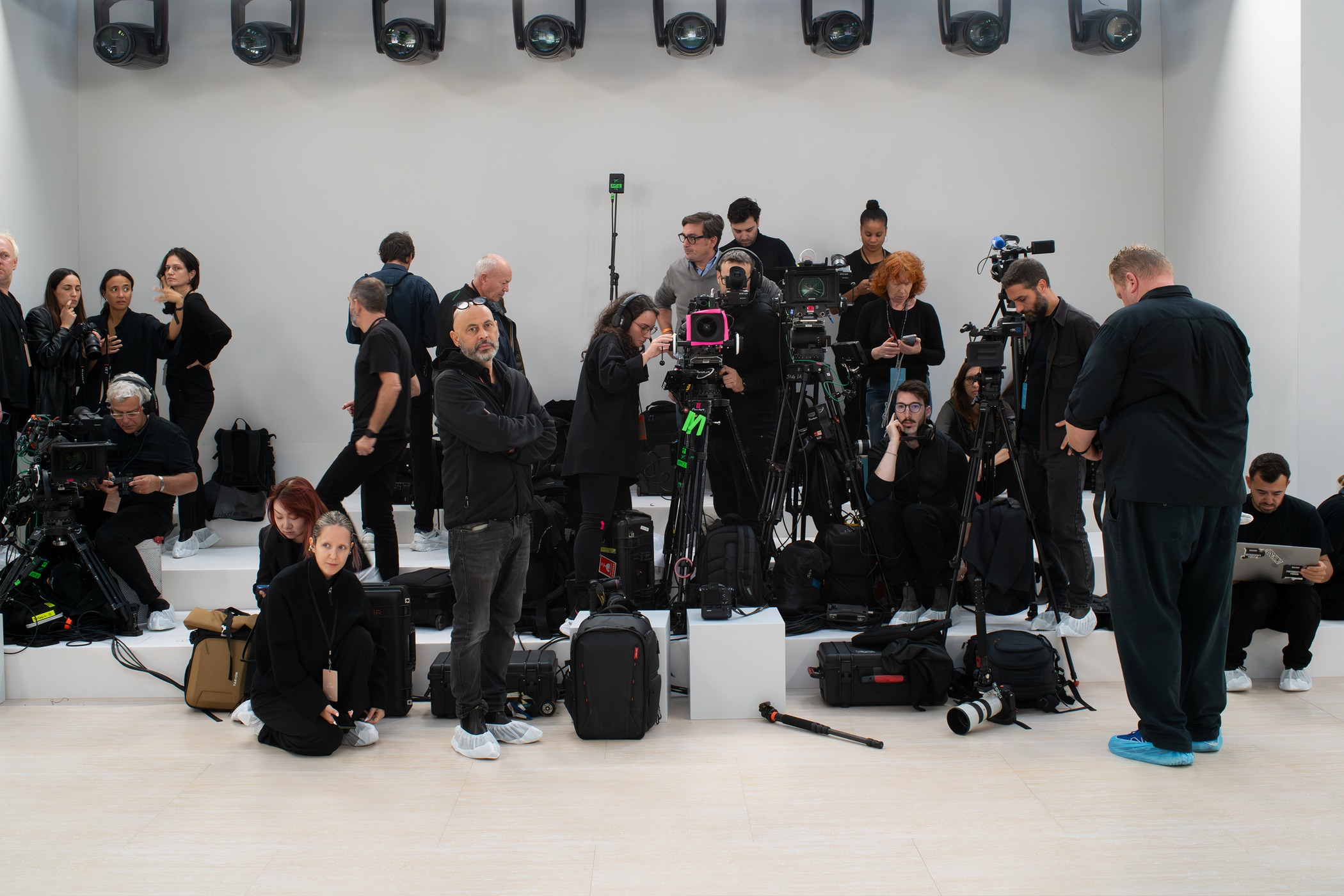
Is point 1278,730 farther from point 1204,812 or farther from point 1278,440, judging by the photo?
point 1278,440

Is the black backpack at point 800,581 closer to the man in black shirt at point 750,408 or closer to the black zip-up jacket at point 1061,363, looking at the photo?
the man in black shirt at point 750,408

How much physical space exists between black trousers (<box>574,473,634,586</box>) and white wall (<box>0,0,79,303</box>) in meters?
3.59

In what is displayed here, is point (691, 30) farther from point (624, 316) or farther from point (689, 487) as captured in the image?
point (689, 487)

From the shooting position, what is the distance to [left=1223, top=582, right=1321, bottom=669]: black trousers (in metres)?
4.06

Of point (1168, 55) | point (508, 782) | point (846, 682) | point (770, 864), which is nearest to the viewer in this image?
point (770, 864)

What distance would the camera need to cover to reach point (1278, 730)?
363cm

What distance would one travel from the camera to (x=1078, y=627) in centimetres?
420

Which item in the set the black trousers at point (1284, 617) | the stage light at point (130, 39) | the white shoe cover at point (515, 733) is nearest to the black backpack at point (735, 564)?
the white shoe cover at point (515, 733)

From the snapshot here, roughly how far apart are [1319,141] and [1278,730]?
9.87ft

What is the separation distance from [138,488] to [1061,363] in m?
3.92

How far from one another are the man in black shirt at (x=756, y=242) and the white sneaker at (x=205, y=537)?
123 inches

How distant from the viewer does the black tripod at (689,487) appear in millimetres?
4273

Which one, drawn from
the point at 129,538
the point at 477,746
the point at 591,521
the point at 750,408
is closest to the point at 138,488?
the point at 129,538

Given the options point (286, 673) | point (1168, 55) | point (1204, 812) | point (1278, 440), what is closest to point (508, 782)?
point (286, 673)
